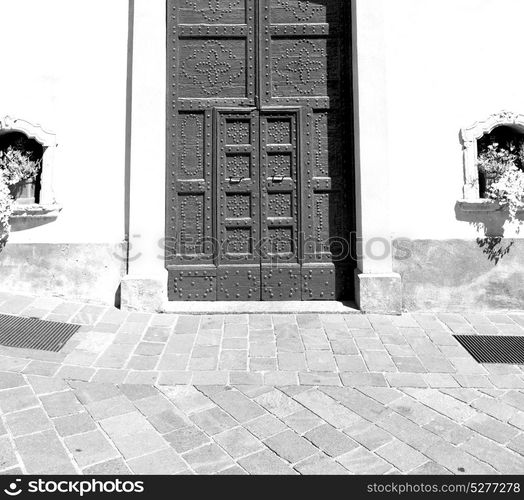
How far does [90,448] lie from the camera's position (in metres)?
2.33

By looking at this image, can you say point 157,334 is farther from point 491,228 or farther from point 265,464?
point 491,228

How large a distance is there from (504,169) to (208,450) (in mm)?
4185

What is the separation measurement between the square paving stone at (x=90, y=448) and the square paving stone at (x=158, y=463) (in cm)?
15

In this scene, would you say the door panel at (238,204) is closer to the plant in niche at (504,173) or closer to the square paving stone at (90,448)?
the plant in niche at (504,173)

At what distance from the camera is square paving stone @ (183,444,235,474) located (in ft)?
7.24

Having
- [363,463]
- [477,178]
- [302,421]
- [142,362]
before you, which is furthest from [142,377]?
[477,178]

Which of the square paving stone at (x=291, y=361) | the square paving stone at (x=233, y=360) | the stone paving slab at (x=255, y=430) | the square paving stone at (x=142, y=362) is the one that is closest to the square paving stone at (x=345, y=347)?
the square paving stone at (x=291, y=361)

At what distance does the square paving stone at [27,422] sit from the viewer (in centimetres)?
247

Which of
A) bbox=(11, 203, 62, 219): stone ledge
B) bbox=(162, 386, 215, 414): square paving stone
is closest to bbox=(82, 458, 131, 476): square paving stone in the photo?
bbox=(162, 386, 215, 414): square paving stone

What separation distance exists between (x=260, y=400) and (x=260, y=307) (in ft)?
6.04

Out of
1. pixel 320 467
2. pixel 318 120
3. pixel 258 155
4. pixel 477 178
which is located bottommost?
pixel 320 467

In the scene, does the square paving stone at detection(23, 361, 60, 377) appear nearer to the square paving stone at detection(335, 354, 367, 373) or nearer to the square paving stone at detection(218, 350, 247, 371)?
the square paving stone at detection(218, 350, 247, 371)
